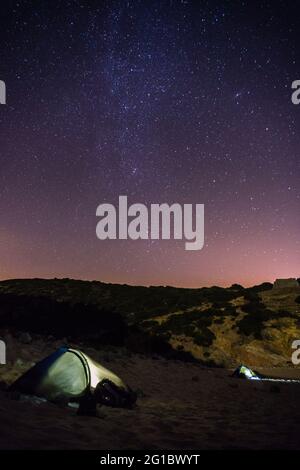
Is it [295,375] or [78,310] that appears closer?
[295,375]

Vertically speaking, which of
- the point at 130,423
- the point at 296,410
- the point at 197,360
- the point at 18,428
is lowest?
the point at 197,360

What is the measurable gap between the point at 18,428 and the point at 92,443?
114 cm

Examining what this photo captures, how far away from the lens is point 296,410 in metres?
11.7

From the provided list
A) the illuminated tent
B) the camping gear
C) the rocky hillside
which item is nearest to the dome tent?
the rocky hillside

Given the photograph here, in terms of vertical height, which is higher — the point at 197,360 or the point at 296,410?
the point at 296,410

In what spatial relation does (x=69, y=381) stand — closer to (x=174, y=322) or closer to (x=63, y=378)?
(x=63, y=378)

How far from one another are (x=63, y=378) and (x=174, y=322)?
96.0 ft

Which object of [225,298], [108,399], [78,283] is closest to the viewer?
[108,399]

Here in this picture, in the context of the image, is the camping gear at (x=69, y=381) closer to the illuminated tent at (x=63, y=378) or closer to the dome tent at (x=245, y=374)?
the illuminated tent at (x=63, y=378)

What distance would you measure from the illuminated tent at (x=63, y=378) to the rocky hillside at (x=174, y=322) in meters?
8.26

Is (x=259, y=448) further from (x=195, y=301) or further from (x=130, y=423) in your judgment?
(x=195, y=301)

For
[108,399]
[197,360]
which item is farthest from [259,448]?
[197,360]

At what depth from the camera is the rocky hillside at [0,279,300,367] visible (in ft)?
94.7

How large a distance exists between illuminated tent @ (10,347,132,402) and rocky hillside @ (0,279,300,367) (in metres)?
8.26
